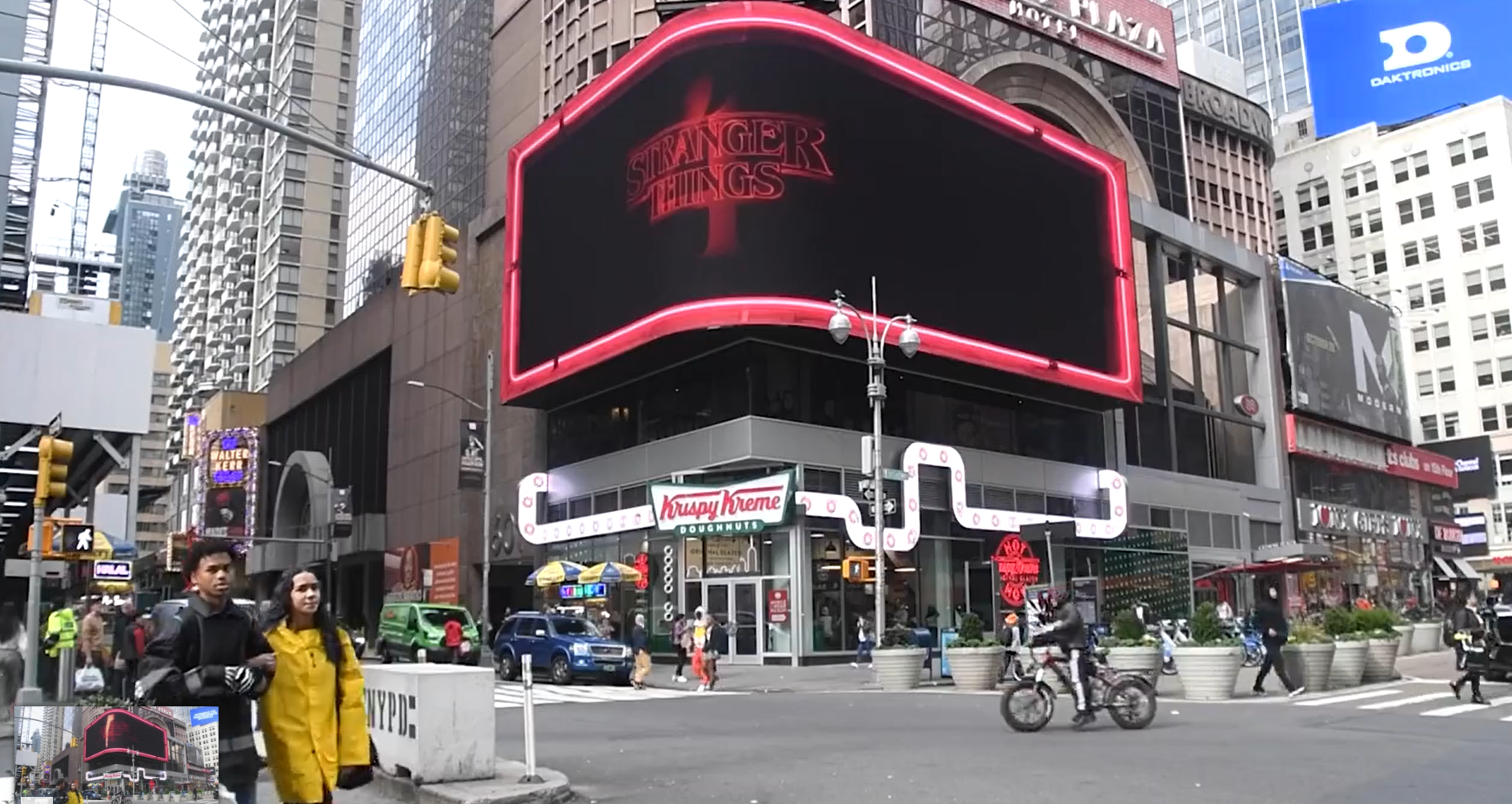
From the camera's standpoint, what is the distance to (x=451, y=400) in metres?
50.0

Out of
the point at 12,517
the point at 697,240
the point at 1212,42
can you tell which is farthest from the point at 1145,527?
the point at 1212,42

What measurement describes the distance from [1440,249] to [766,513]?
75426 millimetres

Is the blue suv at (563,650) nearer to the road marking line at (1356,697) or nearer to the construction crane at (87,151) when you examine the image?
the road marking line at (1356,697)

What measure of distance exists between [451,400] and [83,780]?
46075mm

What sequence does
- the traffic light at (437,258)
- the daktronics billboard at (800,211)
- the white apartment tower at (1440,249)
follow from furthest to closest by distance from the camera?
the white apartment tower at (1440,249) → the daktronics billboard at (800,211) → the traffic light at (437,258)

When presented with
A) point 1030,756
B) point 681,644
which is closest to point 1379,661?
point 1030,756

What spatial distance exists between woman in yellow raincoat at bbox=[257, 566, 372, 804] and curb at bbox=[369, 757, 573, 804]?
3474 mm

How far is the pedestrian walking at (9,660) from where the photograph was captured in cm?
1755

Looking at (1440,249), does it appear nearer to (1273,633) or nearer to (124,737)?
(1273,633)

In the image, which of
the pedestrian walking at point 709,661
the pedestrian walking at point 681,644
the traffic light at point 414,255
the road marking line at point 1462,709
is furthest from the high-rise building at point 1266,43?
the traffic light at point 414,255

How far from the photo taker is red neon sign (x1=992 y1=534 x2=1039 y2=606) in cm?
2714

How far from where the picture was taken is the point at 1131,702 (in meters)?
14.5

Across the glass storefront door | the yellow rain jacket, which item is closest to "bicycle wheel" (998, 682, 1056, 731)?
the yellow rain jacket

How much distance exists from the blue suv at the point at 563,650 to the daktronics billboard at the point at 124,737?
2265 centimetres
